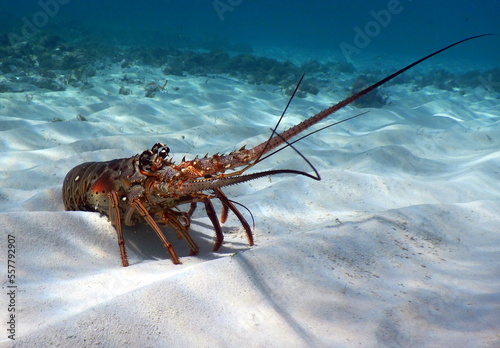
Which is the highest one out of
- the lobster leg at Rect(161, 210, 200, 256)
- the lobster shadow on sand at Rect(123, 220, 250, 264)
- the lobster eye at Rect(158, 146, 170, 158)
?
the lobster eye at Rect(158, 146, 170, 158)

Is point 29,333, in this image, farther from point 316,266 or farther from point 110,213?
point 316,266

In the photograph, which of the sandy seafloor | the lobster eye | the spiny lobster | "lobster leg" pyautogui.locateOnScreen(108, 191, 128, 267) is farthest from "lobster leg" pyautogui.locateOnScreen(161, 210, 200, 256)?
the lobster eye

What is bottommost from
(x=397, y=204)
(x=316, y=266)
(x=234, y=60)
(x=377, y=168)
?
(x=316, y=266)

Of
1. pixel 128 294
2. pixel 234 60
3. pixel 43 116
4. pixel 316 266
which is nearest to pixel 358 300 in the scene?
pixel 316 266

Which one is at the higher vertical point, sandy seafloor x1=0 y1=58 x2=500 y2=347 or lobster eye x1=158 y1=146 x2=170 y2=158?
lobster eye x1=158 y1=146 x2=170 y2=158

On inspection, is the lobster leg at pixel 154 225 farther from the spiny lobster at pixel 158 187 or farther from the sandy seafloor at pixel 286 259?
the sandy seafloor at pixel 286 259

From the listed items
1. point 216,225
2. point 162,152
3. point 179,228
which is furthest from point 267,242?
point 162,152

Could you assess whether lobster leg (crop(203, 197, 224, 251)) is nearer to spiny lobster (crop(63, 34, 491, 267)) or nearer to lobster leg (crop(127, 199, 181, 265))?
spiny lobster (crop(63, 34, 491, 267))
